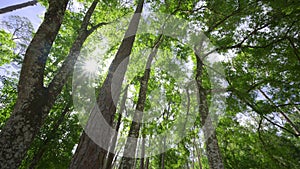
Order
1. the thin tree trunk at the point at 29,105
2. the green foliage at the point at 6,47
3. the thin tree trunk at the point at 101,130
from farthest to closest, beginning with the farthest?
1. the green foliage at the point at 6,47
2. the thin tree trunk at the point at 101,130
3. the thin tree trunk at the point at 29,105

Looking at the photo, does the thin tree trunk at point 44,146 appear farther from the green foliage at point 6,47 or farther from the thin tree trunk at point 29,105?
the thin tree trunk at point 29,105

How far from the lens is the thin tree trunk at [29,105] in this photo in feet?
9.61

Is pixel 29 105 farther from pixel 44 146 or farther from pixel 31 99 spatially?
pixel 44 146

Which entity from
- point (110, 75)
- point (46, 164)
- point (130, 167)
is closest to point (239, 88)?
point (130, 167)

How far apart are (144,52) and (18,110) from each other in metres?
10.5

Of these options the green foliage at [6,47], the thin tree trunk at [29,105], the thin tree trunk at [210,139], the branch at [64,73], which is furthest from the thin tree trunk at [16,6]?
the thin tree trunk at [210,139]

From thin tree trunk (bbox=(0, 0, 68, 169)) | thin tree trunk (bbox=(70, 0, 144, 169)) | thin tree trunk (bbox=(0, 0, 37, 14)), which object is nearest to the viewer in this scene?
thin tree trunk (bbox=(0, 0, 68, 169))

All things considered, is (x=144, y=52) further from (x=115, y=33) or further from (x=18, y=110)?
(x=18, y=110)

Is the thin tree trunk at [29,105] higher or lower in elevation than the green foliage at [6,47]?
lower

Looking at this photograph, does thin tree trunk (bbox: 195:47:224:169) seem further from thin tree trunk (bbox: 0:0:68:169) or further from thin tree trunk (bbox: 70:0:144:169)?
thin tree trunk (bbox: 0:0:68:169)

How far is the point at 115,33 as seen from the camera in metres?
12.2

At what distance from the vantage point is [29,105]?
328 centimetres

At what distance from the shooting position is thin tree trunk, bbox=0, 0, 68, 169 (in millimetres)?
2929

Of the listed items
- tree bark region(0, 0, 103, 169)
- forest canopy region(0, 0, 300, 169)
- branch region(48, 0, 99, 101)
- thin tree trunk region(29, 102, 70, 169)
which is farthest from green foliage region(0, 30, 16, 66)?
tree bark region(0, 0, 103, 169)
